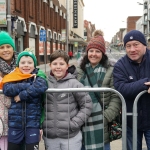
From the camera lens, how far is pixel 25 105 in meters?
2.89

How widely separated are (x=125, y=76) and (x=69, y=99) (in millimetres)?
Result: 720

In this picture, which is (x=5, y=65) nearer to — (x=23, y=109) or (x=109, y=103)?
(x=23, y=109)

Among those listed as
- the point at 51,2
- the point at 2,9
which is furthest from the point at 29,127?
the point at 51,2

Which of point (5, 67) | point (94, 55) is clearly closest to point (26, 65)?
point (5, 67)

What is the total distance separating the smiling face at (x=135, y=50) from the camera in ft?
9.59

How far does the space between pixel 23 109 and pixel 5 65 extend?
0.68 m

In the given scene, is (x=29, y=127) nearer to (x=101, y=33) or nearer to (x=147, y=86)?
(x=147, y=86)

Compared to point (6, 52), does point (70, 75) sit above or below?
below

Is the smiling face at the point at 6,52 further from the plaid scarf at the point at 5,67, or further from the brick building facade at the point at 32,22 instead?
the brick building facade at the point at 32,22

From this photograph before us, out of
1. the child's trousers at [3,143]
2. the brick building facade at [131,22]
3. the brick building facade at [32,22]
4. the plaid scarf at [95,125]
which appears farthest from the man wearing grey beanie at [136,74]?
the brick building facade at [131,22]

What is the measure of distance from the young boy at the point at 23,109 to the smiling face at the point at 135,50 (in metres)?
1.06

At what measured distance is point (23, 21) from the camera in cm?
2102

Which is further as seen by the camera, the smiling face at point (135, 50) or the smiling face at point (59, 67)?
the smiling face at point (59, 67)

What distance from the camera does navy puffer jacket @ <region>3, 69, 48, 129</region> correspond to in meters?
2.85
